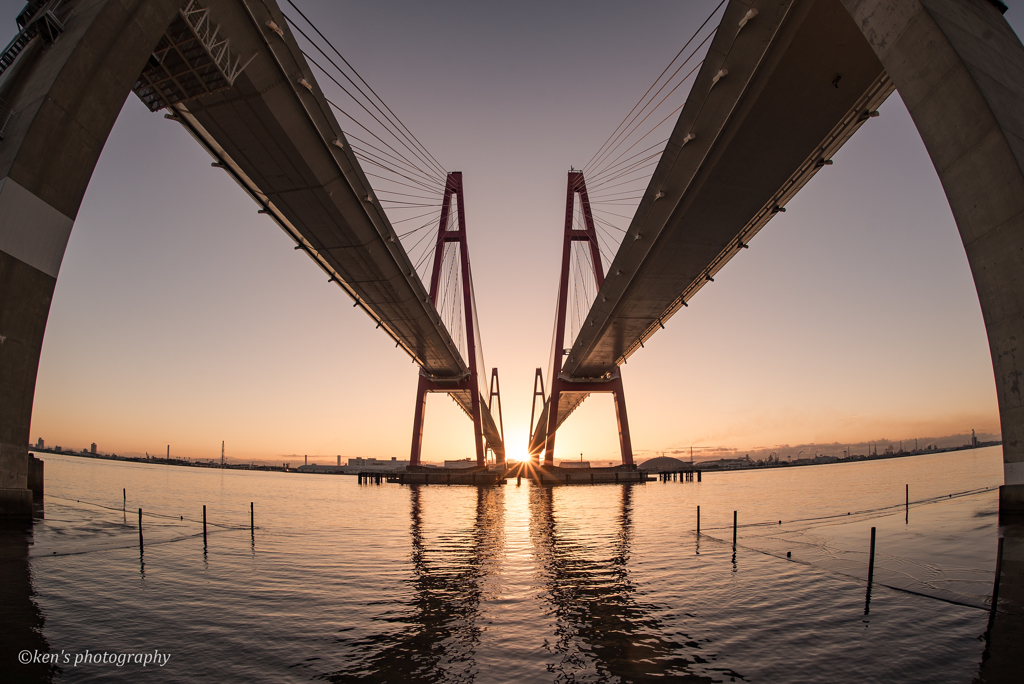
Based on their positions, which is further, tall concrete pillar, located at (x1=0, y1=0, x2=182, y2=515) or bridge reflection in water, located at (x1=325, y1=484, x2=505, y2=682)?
tall concrete pillar, located at (x1=0, y1=0, x2=182, y2=515)

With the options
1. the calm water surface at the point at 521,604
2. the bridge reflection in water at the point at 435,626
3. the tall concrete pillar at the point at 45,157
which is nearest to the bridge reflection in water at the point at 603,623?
the calm water surface at the point at 521,604

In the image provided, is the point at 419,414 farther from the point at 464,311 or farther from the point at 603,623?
the point at 603,623

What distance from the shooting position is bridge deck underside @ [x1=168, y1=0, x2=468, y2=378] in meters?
13.8

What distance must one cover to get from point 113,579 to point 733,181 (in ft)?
66.9

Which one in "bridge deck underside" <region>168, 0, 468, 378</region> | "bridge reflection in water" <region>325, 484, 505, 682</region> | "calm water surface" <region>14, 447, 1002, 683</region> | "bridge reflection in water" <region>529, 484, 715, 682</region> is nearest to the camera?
"bridge reflection in water" <region>325, 484, 505, 682</region>

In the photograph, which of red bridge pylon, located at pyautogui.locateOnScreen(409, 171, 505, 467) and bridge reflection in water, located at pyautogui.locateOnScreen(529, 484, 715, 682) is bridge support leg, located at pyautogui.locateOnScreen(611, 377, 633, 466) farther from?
bridge reflection in water, located at pyautogui.locateOnScreen(529, 484, 715, 682)

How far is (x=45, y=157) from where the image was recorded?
1013cm

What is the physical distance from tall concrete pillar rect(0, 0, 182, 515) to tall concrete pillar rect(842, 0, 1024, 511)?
45.2 ft

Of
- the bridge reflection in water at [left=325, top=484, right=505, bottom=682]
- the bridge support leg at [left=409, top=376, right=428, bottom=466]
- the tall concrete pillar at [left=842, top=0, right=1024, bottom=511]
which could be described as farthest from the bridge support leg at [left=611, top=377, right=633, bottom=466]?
the tall concrete pillar at [left=842, top=0, right=1024, bottom=511]

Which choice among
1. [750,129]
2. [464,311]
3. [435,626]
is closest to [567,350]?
[464,311]

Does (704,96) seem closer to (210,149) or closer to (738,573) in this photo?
(738,573)

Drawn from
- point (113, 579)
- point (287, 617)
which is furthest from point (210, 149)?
point (287, 617)

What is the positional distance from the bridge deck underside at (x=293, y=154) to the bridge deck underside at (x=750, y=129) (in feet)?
34.7

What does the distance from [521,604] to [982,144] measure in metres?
10.6
